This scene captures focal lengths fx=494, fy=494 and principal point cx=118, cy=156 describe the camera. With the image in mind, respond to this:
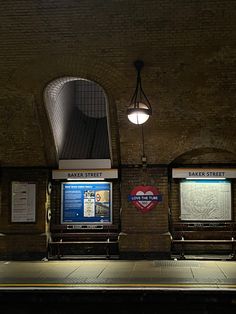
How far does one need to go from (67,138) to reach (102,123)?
139 centimetres

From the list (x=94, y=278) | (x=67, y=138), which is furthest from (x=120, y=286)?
(x=67, y=138)

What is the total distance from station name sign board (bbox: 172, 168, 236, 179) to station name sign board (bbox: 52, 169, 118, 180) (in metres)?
1.57

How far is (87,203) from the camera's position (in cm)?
1284

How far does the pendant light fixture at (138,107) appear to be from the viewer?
404 inches

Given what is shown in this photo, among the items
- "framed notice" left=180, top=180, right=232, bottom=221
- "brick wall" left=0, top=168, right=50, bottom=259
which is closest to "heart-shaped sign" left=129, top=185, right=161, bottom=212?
"framed notice" left=180, top=180, right=232, bottom=221

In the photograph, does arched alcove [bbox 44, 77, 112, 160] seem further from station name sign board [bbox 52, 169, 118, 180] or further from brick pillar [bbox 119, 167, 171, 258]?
brick pillar [bbox 119, 167, 171, 258]

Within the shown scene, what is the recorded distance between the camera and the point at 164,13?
985cm

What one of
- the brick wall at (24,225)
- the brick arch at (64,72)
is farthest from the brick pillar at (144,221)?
the brick arch at (64,72)

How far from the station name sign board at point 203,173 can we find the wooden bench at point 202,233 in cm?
125

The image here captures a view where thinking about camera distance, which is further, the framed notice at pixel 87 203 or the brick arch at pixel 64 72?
the framed notice at pixel 87 203

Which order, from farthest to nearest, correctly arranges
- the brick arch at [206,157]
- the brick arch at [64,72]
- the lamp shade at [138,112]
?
the brick arch at [206,157]
the brick arch at [64,72]
the lamp shade at [138,112]
